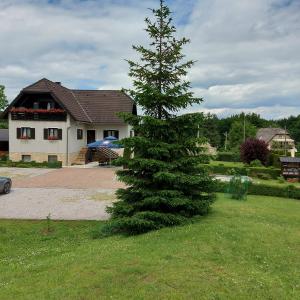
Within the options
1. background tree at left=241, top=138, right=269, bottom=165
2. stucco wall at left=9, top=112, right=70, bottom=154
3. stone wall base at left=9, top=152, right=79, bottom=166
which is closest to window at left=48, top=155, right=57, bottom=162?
stone wall base at left=9, top=152, right=79, bottom=166

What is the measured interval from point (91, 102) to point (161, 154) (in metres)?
36.7

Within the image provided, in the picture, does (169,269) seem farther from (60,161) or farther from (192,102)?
(60,161)

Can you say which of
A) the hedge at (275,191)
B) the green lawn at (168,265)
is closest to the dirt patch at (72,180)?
the hedge at (275,191)

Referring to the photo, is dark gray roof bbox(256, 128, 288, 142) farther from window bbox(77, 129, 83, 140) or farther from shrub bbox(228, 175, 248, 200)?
shrub bbox(228, 175, 248, 200)

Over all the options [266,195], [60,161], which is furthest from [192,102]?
[60,161]

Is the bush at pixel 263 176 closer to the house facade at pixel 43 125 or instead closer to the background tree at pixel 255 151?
the background tree at pixel 255 151

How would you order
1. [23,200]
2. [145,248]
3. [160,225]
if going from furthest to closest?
[23,200]
[160,225]
[145,248]

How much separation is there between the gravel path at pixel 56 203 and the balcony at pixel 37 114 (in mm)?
17034

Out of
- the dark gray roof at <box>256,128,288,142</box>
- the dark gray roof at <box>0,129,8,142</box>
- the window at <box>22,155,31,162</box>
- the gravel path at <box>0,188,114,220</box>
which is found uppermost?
the dark gray roof at <box>256,128,288,142</box>

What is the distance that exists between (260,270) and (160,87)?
7.08m

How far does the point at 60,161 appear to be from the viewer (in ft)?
135

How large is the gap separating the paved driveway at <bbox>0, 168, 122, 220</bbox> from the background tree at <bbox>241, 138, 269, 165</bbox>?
58.7 feet

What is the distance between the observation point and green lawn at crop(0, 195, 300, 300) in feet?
22.8

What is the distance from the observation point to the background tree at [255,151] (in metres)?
45.4
